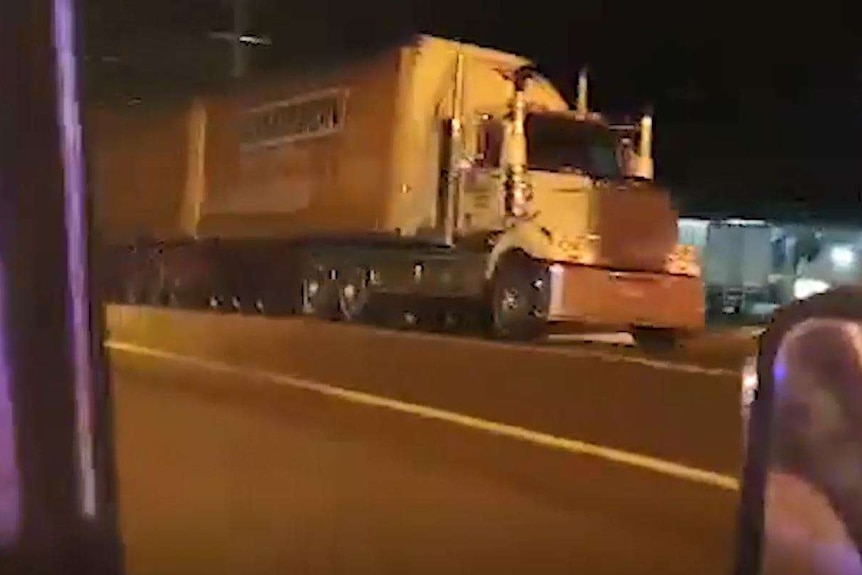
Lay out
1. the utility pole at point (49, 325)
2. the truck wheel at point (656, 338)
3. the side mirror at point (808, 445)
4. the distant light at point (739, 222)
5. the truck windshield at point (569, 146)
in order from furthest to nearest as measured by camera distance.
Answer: the truck windshield at point (569, 146), the distant light at point (739, 222), the truck wheel at point (656, 338), the utility pole at point (49, 325), the side mirror at point (808, 445)

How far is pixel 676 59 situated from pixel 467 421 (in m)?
0.34

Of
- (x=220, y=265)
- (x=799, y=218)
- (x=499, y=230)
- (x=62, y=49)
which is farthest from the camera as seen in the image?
(x=220, y=265)

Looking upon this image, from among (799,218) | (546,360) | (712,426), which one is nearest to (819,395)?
(712,426)

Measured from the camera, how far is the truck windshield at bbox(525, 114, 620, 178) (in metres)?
0.93

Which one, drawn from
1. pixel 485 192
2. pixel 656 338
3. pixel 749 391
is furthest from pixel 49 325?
pixel 485 192

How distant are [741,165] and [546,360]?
0.26 meters

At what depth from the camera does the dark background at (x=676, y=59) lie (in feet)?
2.70

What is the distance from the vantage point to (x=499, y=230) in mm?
935

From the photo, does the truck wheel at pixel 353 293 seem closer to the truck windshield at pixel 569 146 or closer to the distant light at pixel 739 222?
the truck windshield at pixel 569 146

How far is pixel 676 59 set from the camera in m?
0.92

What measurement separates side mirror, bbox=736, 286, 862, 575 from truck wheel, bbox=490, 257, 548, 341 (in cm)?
52

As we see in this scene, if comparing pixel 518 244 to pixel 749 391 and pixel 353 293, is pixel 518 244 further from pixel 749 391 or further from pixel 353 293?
pixel 749 391

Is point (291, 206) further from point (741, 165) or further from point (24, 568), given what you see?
point (24, 568)

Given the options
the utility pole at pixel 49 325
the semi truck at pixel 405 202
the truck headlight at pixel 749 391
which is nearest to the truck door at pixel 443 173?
the semi truck at pixel 405 202
